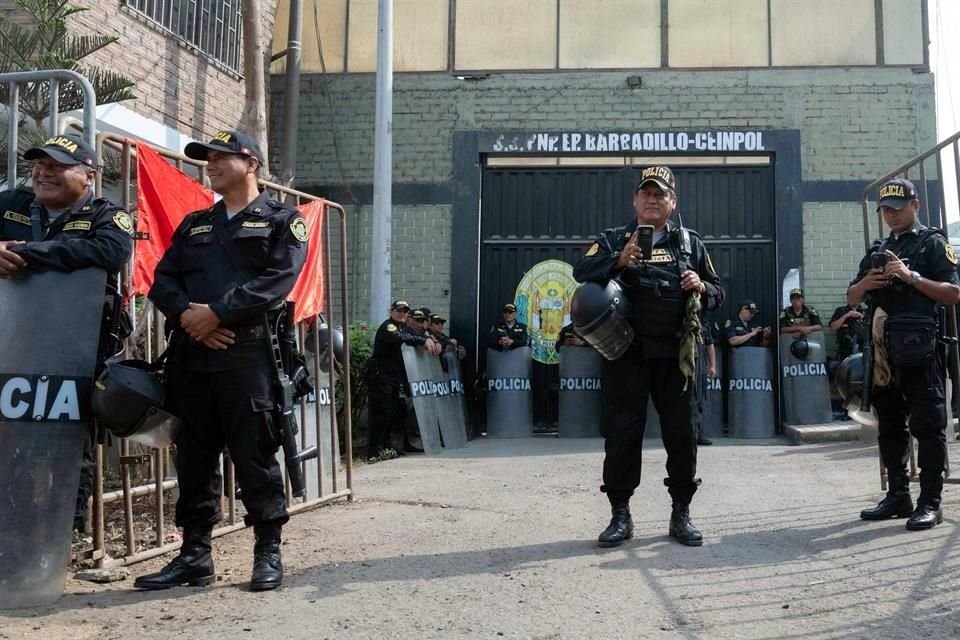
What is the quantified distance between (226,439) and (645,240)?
7.19 ft

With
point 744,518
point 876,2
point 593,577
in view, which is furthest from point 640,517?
point 876,2

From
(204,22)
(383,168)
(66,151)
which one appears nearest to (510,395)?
(383,168)

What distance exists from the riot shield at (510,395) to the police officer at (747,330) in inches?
103

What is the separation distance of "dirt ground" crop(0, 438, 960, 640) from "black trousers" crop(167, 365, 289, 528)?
13.5 inches

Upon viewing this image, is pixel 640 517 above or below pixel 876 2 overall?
below

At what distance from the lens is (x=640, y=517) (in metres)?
5.70

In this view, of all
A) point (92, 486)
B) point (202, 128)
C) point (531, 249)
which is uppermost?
point (202, 128)

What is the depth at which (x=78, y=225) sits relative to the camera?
415cm

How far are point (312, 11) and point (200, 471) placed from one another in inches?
447

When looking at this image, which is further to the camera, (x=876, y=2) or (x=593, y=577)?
(x=876, y=2)

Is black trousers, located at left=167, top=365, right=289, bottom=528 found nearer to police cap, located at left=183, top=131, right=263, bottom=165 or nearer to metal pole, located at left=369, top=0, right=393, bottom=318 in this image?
police cap, located at left=183, top=131, right=263, bottom=165

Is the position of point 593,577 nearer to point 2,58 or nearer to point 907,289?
point 907,289

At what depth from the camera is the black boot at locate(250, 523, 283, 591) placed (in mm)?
4070

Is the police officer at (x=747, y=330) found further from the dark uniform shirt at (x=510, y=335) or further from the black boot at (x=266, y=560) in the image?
the black boot at (x=266, y=560)
